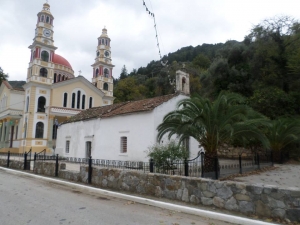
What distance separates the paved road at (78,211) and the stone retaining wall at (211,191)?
756mm

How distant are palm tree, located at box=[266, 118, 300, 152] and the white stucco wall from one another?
5611mm

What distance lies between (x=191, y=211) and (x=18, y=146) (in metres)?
30.2

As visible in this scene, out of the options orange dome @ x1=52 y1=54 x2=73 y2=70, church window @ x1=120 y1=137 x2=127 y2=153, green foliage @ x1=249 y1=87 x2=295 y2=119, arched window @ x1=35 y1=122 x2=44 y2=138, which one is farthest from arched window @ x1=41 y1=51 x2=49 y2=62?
green foliage @ x1=249 y1=87 x2=295 y2=119

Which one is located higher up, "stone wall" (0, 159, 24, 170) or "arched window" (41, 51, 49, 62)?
"arched window" (41, 51, 49, 62)

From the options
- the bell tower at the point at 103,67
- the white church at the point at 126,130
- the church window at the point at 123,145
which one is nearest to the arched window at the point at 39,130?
the white church at the point at 126,130

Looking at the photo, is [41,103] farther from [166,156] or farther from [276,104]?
[276,104]

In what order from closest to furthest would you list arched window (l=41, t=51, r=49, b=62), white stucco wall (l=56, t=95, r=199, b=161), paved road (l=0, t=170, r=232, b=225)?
paved road (l=0, t=170, r=232, b=225) < white stucco wall (l=56, t=95, r=199, b=161) < arched window (l=41, t=51, r=49, b=62)

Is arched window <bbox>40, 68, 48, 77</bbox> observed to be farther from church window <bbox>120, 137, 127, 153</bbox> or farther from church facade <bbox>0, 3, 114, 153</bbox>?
church window <bbox>120, 137, 127, 153</bbox>

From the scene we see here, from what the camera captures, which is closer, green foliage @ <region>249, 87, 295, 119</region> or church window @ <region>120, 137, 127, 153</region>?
church window @ <region>120, 137, 127, 153</region>

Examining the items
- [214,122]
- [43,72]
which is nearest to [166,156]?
[214,122]

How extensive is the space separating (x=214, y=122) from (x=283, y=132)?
9643 mm

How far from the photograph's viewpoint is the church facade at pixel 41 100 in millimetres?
29531

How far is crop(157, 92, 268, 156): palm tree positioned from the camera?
10.1 metres

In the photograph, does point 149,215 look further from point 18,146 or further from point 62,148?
point 18,146
